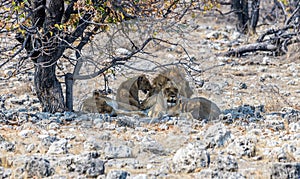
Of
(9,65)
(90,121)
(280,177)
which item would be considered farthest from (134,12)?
(9,65)

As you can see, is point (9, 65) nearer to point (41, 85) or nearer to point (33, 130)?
point (41, 85)

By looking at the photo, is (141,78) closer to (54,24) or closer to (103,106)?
(103,106)

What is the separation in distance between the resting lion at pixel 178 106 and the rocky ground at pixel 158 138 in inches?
10.9

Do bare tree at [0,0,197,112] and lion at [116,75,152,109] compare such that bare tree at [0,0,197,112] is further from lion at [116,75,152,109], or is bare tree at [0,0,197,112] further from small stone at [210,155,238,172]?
small stone at [210,155,238,172]

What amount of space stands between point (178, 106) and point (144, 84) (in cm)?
92

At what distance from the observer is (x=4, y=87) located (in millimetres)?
11945

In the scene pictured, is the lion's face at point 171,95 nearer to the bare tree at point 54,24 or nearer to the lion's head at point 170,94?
the lion's head at point 170,94

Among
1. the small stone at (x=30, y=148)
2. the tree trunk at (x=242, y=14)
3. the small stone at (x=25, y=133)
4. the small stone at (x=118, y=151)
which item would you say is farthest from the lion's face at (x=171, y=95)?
the tree trunk at (x=242, y=14)

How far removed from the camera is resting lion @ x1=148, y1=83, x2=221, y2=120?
30.1ft

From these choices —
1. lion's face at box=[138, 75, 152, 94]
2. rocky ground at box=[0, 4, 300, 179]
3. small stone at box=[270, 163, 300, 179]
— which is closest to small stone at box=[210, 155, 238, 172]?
rocky ground at box=[0, 4, 300, 179]

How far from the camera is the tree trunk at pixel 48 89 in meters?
9.22

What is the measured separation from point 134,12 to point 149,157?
253 centimetres

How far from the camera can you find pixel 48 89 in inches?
367

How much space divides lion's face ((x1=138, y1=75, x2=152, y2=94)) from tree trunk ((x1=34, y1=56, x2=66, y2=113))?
139 cm
